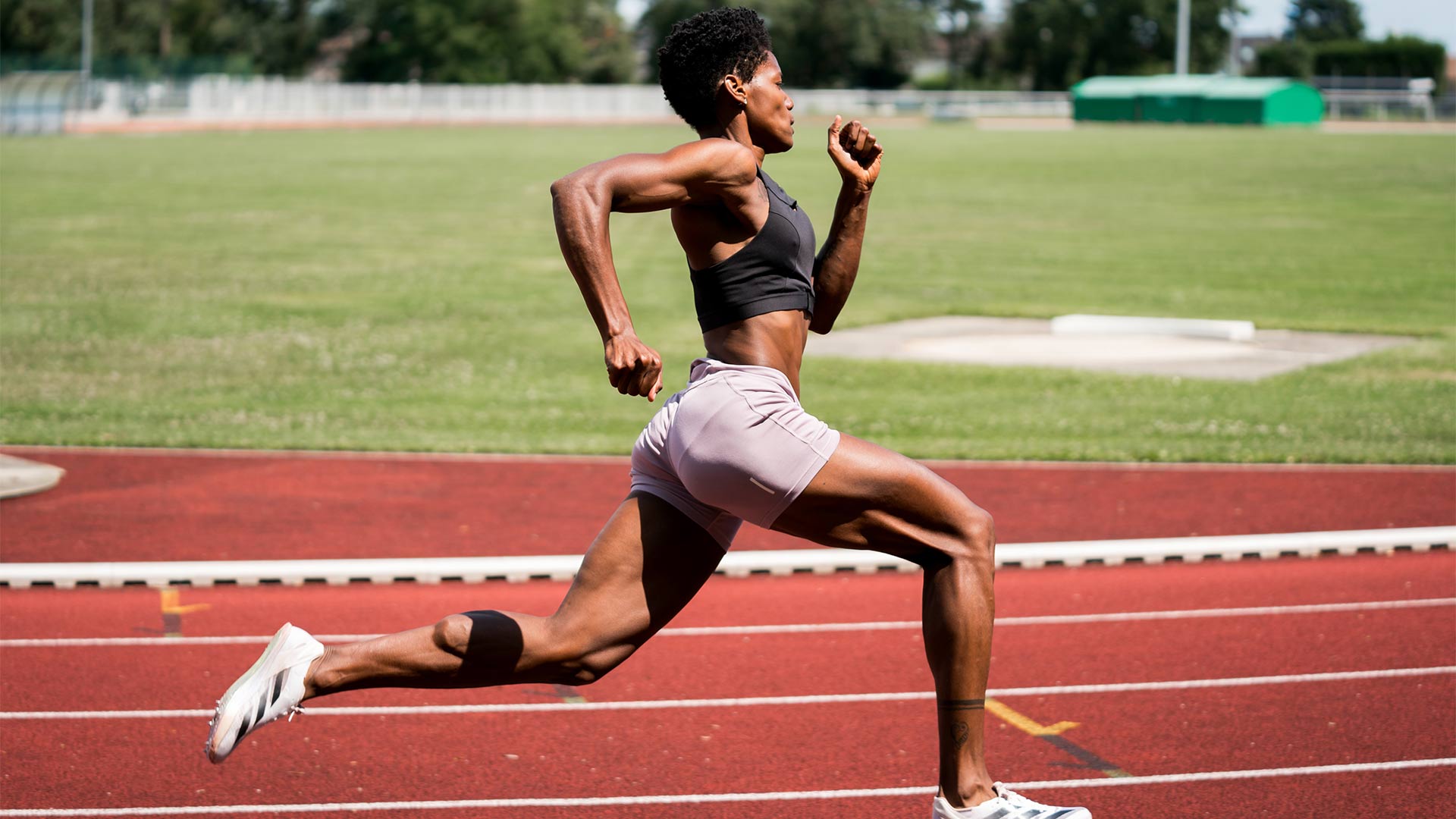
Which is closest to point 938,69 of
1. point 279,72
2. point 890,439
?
point 279,72

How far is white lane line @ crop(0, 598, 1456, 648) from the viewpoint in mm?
6566

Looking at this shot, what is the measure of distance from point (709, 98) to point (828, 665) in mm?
2883

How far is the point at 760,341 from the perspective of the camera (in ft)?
13.2

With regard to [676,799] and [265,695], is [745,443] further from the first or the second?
[676,799]

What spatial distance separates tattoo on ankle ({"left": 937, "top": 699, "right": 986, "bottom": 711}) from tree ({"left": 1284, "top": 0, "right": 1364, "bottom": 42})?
147898mm

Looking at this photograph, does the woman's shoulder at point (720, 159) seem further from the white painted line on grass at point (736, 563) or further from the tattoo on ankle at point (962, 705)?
the white painted line on grass at point (736, 563)

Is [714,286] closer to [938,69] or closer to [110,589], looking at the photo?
[110,589]

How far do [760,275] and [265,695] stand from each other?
5.28ft

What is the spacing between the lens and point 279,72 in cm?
10781

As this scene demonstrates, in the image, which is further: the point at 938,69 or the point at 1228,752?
the point at 938,69

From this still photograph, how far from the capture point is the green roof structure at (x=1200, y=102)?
7588 cm

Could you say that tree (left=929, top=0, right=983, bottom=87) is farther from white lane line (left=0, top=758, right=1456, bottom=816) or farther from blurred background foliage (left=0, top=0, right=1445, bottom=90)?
white lane line (left=0, top=758, right=1456, bottom=816)

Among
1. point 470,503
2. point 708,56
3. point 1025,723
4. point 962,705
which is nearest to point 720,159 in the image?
point 708,56

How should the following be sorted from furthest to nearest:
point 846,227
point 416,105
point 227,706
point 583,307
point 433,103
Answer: point 433,103 < point 416,105 < point 583,307 < point 846,227 < point 227,706
